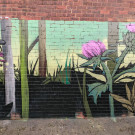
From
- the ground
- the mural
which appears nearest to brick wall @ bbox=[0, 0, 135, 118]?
the mural

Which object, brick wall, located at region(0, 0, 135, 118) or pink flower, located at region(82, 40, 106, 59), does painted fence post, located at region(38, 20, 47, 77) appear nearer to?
brick wall, located at region(0, 0, 135, 118)

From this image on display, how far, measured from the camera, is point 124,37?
148 inches

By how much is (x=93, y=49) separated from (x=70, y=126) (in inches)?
70.9

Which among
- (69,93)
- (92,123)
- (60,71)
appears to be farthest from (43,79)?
(92,123)

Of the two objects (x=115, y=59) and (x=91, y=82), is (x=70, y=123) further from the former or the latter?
(x=115, y=59)

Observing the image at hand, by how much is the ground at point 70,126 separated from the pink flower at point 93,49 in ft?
5.05

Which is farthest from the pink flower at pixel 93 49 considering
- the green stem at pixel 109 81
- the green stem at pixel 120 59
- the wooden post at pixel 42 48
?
the wooden post at pixel 42 48

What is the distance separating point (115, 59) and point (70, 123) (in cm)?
179

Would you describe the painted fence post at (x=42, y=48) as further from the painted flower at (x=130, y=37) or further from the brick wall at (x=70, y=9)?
the painted flower at (x=130, y=37)

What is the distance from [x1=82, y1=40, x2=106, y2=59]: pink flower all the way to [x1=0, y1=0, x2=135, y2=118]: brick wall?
0.03 m

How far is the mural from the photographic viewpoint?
12.1 feet

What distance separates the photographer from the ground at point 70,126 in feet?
11.4

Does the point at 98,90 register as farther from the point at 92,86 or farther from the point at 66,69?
the point at 66,69

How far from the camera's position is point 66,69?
3.79 meters
